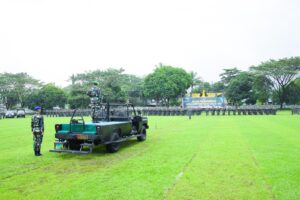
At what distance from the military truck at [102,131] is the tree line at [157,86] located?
35.1 meters

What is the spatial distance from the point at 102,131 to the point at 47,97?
45.5 m

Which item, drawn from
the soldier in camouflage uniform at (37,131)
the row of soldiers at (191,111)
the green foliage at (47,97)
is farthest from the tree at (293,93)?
the soldier in camouflage uniform at (37,131)

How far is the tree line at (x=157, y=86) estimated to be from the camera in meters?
46.7

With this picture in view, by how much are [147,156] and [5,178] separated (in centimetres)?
382

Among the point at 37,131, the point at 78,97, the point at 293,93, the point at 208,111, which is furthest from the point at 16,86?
the point at 293,93

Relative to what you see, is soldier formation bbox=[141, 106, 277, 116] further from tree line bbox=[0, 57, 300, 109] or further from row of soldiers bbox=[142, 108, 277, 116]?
tree line bbox=[0, 57, 300, 109]

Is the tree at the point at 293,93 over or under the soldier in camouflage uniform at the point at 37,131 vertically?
over

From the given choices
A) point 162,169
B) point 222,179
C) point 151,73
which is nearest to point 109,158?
point 162,169

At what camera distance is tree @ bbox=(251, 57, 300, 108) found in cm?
4444

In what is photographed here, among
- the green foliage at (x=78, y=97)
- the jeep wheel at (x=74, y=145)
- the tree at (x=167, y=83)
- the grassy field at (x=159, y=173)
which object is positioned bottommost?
the grassy field at (x=159, y=173)

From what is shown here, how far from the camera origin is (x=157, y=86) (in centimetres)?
5188

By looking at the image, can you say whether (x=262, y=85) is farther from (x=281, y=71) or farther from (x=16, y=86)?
(x=16, y=86)

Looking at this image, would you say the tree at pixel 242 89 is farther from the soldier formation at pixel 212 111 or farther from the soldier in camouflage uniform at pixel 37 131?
the soldier in camouflage uniform at pixel 37 131

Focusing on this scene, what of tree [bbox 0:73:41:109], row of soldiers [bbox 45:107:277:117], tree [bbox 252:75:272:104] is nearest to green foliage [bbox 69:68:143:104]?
row of soldiers [bbox 45:107:277:117]
